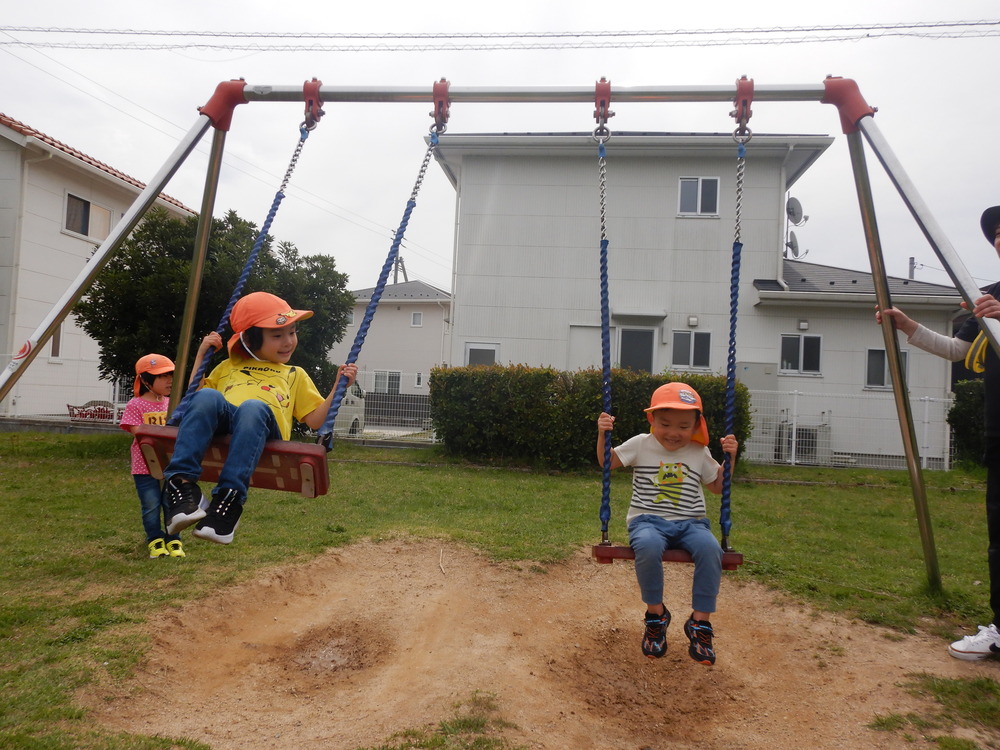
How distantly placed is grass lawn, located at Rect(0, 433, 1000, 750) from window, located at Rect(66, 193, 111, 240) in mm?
7314

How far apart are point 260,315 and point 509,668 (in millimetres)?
2357

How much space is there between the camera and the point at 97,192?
57.6 feet

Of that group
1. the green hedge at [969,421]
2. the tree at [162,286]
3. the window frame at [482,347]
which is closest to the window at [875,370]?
the green hedge at [969,421]

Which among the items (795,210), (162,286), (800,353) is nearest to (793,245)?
(795,210)

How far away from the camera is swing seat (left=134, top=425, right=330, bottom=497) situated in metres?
3.49

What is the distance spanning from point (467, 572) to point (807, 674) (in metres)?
2.54

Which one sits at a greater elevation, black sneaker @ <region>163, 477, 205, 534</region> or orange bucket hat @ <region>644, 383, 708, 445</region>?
orange bucket hat @ <region>644, 383, 708, 445</region>

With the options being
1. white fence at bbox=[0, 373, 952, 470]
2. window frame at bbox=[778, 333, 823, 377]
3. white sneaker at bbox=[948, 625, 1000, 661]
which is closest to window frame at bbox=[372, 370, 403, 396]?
white fence at bbox=[0, 373, 952, 470]

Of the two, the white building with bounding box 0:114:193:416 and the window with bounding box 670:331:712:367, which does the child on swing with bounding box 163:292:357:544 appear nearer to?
the window with bounding box 670:331:712:367

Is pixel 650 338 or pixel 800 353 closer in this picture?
pixel 800 353

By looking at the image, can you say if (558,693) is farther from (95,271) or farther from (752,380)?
(752,380)

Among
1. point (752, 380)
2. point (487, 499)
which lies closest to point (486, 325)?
point (752, 380)

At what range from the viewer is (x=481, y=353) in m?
15.2

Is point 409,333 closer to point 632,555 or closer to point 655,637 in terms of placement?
point 632,555
